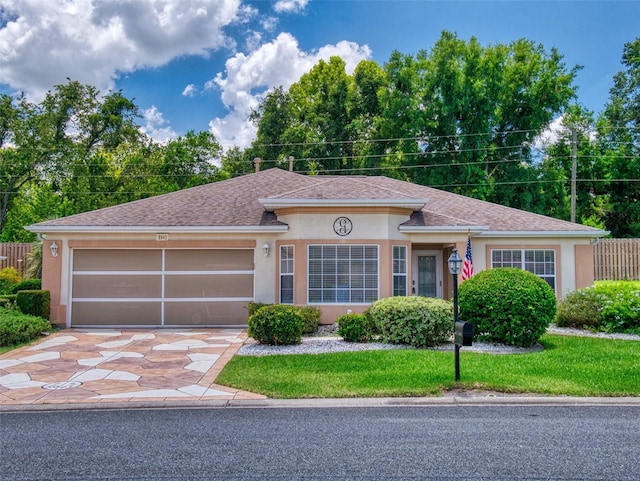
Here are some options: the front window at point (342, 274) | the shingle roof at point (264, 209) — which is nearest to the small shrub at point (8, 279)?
the shingle roof at point (264, 209)

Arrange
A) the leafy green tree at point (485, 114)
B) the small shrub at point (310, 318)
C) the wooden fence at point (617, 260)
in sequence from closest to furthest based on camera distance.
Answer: the small shrub at point (310, 318) → the wooden fence at point (617, 260) → the leafy green tree at point (485, 114)

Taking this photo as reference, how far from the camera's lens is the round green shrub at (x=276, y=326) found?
1099 centimetres

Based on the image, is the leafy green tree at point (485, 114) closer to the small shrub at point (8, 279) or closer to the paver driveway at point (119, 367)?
the paver driveway at point (119, 367)

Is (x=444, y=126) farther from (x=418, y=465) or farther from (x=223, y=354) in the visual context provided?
(x=418, y=465)

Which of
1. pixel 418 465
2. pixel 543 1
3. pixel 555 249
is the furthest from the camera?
pixel 543 1

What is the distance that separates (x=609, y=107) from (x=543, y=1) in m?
22.1

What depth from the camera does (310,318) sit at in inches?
500

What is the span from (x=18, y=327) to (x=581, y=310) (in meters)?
14.3

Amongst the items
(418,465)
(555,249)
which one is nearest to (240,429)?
(418,465)

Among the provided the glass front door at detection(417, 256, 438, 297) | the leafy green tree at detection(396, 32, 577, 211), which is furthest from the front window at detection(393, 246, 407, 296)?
the leafy green tree at detection(396, 32, 577, 211)

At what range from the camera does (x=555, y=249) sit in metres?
15.5

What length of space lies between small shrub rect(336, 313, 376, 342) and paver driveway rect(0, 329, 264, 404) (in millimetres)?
2504

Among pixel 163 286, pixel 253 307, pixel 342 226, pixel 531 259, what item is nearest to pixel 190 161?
pixel 163 286

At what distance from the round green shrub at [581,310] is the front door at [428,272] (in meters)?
3.82
